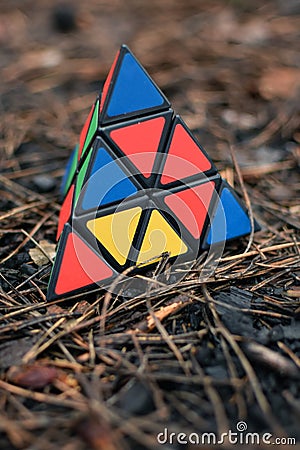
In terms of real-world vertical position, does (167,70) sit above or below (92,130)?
above

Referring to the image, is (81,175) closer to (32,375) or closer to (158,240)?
(158,240)

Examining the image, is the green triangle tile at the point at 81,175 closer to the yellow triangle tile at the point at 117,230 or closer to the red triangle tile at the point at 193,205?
the yellow triangle tile at the point at 117,230

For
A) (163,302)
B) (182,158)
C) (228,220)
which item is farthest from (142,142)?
(163,302)

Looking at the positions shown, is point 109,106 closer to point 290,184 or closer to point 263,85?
point 290,184

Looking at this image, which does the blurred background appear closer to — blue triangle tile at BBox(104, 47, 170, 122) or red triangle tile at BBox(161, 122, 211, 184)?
red triangle tile at BBox(161, 122, 211, 184)

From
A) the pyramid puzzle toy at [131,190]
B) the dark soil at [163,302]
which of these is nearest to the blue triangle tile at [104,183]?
the pyramid puzzle toy at [131,190]

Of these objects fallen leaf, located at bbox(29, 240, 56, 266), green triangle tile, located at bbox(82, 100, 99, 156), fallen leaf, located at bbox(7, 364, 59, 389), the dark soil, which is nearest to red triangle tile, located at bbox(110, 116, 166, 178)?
green triangle tile, located at bbox(82, 100, 99, 156)

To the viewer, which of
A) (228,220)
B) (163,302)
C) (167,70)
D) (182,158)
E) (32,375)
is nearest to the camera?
(32,375)
